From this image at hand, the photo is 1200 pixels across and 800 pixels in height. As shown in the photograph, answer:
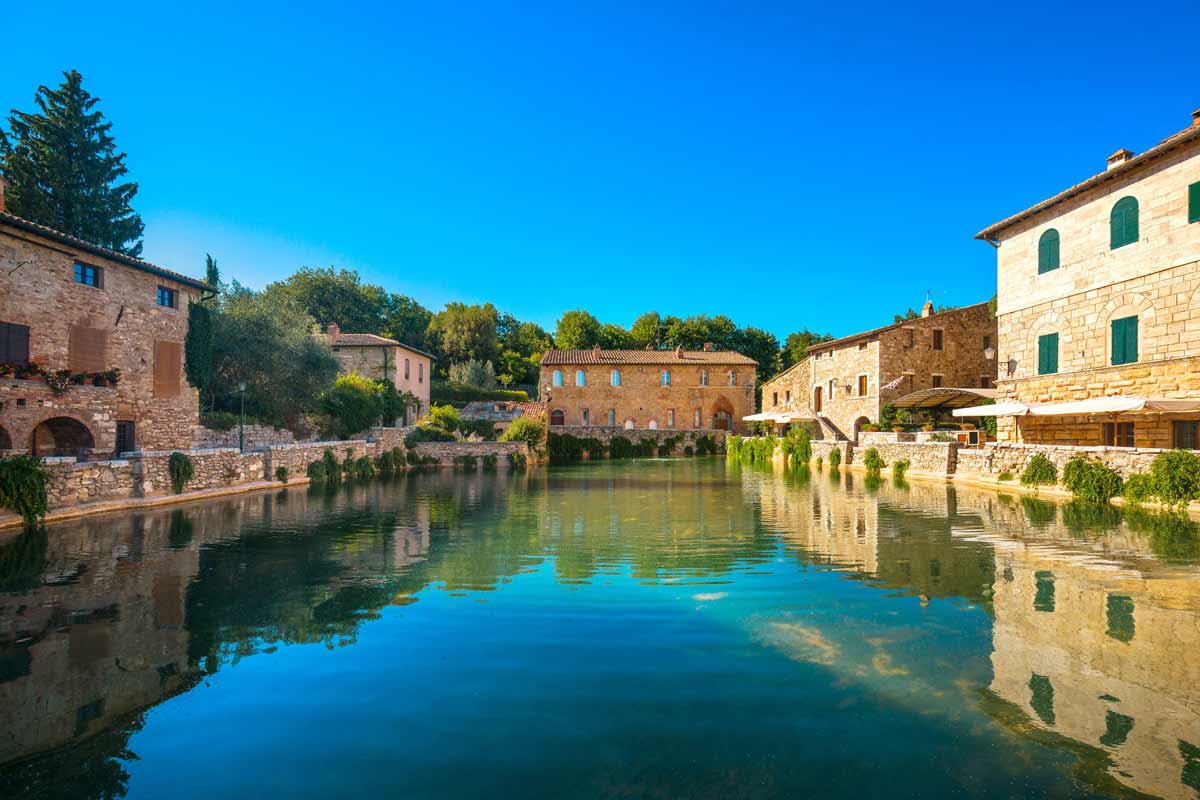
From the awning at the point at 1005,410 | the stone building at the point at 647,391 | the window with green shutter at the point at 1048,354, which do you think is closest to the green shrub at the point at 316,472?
the awning at the point at 1005,410

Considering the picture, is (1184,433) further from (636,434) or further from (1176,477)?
(636,434)

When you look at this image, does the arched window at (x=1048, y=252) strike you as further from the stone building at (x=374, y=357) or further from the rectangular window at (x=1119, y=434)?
the stone building at (x=374, y=357)

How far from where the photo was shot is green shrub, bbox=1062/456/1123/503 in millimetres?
14742

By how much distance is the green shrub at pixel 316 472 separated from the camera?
889 inches

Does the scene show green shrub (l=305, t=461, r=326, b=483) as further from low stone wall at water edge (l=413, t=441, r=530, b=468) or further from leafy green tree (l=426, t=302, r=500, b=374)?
leafy green tree (l=426, t=302, r=500, b=374)

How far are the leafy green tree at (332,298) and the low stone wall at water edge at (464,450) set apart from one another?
27300 millimetres

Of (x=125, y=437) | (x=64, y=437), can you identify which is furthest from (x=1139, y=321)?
(x=64, y=437)

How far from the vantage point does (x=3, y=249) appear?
16.3 m

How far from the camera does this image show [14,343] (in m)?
16.5

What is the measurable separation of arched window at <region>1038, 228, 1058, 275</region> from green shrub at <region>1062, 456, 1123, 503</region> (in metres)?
7.26

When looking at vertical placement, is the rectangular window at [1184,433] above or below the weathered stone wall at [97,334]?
below

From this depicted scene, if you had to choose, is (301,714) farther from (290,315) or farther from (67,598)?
(290,315)

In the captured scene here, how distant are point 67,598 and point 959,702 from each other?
9070 millimetres

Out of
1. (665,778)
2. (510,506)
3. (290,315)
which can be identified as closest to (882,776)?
(665,778)
